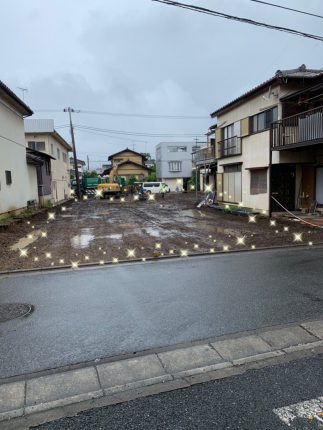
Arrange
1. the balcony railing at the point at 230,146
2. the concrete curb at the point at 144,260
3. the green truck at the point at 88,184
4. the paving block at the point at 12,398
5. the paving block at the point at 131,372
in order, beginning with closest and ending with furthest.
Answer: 1. the paving block at the point at 12,398
2. the paving block at the point at 131,372
3. the concrete curb at the point at 144,260
4. the balcony railing at the point at 230,146
5. the green truck at the point at 88,184

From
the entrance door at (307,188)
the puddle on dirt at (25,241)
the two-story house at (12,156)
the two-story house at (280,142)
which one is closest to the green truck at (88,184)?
the two-story house at (12,156)

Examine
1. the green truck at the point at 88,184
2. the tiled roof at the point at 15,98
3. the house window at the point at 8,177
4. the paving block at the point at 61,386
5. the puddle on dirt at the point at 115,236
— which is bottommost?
the puddle on dirt at the point at 115,236

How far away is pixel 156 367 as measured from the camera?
3.45m

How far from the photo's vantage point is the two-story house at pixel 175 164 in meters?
57.5

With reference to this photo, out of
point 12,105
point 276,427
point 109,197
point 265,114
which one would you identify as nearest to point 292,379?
point 276,427

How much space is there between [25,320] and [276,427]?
3.49 meters

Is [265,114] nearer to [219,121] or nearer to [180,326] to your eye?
[219,121]

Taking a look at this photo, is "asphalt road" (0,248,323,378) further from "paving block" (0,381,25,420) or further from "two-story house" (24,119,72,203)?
"two-story house" (24,119,72,203)

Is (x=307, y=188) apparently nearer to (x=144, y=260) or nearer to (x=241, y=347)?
(x=144, y=260)

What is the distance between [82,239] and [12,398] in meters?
8.50

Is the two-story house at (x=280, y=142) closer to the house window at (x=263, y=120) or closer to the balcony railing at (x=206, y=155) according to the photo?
the house window at (x=263, y=120)

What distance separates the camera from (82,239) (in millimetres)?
11320

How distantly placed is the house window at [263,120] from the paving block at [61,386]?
51.2ft

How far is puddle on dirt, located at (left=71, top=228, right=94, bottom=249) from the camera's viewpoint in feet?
33.4
